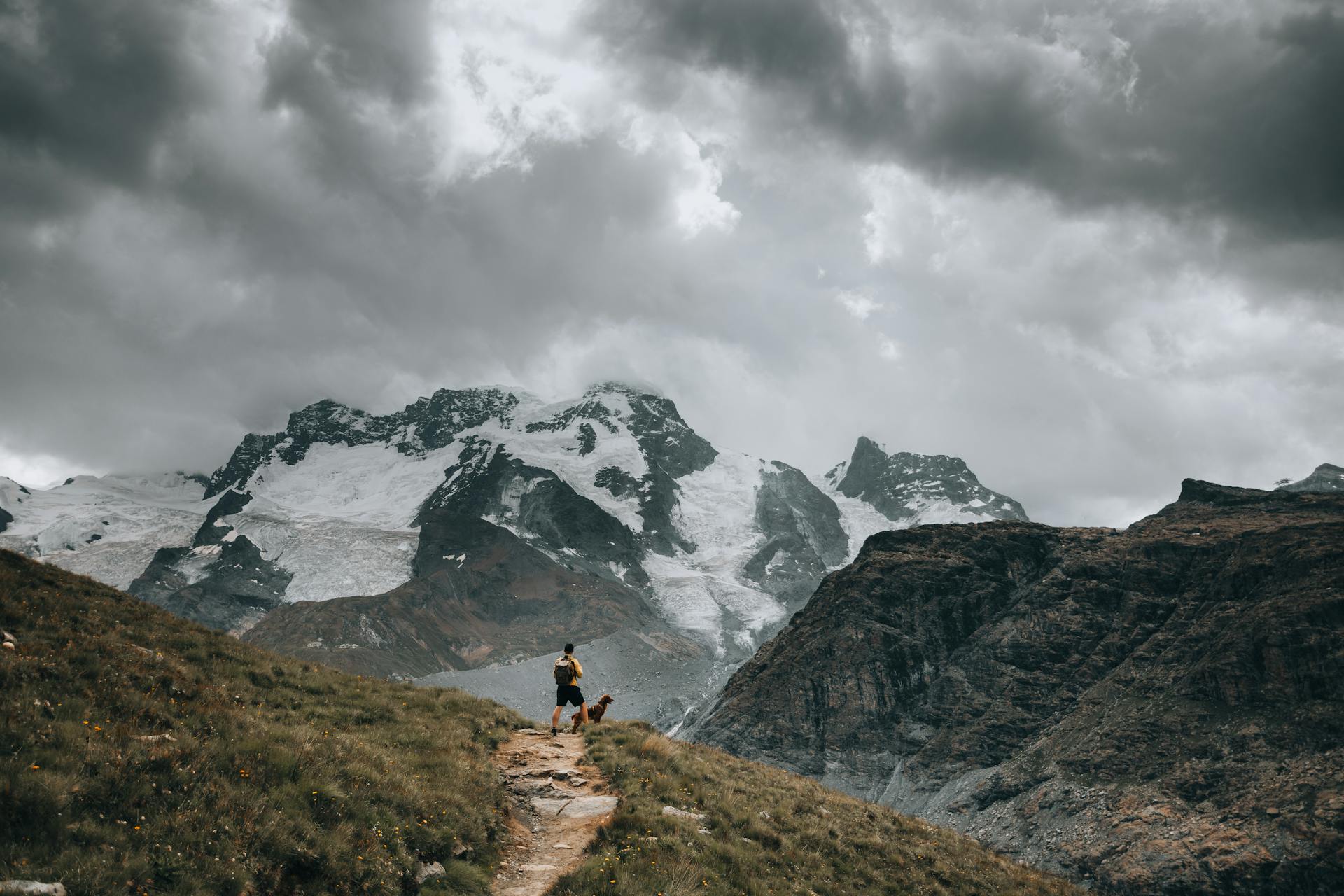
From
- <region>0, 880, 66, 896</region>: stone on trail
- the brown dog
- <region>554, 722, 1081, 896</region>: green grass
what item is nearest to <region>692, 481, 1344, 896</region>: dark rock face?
<region>554, 722, 1081, 896</region>: green grass

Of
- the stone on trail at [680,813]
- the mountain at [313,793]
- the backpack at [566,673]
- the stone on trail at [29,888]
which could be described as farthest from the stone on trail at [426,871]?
the backpack at [566,673]

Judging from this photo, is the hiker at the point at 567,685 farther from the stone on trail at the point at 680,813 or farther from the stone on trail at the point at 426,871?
the stone on trail at the point at 426,871

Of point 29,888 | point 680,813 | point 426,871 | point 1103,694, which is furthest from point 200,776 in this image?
point 1103,694

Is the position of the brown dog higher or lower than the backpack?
lower

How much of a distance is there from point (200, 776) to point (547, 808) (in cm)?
826

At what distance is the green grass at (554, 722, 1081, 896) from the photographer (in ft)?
50.8

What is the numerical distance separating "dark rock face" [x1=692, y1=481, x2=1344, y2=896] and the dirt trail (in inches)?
3694

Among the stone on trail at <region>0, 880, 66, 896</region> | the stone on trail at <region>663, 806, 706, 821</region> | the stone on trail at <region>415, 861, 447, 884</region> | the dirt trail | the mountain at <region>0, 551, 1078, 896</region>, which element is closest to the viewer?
the stone on trail at <region>0, 880, 66, 896</region>

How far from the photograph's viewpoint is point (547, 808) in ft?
60.0

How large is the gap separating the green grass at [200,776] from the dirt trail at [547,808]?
588 millimetres

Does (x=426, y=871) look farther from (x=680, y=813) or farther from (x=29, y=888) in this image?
(x=680, y=813)

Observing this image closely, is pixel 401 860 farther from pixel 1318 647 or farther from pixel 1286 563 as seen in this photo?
pixel 1286 563

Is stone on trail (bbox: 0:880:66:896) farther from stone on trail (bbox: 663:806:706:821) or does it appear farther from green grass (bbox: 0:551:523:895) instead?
stone on trail (bbox: 663:806:706:821)

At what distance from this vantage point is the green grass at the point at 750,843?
15.5 meters
